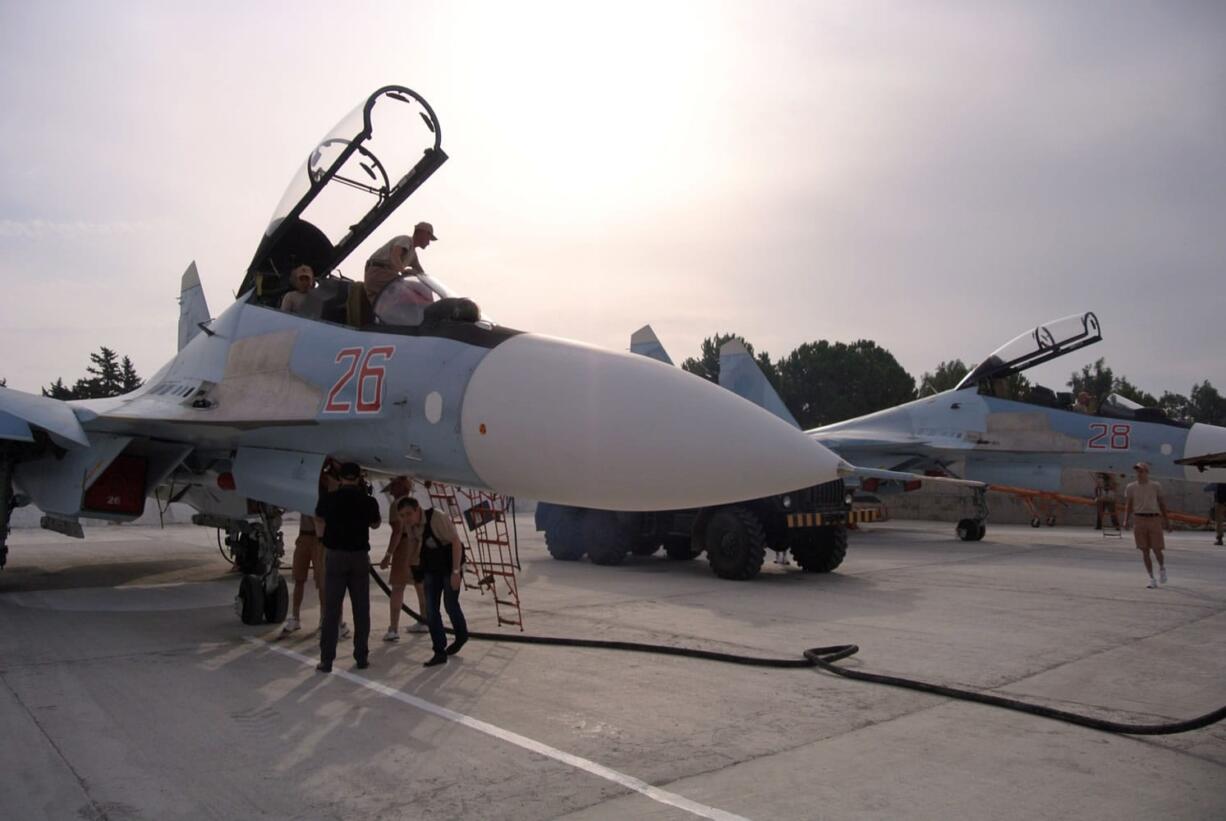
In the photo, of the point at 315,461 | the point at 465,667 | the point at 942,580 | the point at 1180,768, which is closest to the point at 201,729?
the point at 465,667

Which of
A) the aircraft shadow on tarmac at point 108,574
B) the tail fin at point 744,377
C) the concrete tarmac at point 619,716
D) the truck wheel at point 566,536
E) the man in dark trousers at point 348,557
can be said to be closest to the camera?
the concrete tarmac at point 619,716

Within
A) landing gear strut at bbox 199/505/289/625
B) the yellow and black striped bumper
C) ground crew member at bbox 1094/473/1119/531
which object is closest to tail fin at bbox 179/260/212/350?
landing gear strut at bbox 199/505/289/625

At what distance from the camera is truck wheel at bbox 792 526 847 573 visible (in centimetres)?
1200

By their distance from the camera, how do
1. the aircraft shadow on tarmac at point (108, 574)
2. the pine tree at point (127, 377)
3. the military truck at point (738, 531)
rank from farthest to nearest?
the pine tree at point (127, 377) < the military truck at point (738, 531) < the aircraft shadow on tarmac at point (108, 574)

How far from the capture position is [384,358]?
5770 mm

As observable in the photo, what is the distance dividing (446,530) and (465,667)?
935 mm

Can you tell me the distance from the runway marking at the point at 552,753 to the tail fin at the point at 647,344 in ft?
37.5

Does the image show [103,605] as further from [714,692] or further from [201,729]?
[714,692]

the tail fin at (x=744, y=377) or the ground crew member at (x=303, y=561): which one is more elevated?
the tail fin at (x=744, y=377)

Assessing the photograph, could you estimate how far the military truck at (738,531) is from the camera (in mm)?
11250

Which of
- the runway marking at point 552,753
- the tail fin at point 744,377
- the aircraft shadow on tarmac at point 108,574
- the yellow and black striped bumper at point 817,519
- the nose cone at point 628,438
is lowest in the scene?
the aircraft shadow on tarmac at point 108,574

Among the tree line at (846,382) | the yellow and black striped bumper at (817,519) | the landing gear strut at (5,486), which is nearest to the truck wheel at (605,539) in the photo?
the yellow and black striped bumper at (817,519)

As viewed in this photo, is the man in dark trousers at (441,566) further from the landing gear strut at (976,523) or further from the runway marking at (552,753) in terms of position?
the landing gear strut at (976,523)

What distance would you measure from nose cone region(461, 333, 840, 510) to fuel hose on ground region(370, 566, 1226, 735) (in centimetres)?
164
